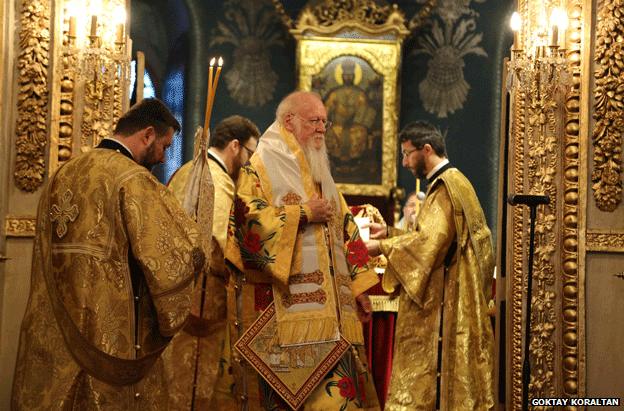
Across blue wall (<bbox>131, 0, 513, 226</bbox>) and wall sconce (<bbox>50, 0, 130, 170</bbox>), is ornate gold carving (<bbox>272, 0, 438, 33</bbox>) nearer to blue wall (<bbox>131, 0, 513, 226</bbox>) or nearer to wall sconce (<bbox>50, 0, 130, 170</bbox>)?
blue wall (<bbox>131, 0, 513, 226</bbox>)

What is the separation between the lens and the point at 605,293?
6105 millimetres

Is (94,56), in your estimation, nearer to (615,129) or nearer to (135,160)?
(135,160)

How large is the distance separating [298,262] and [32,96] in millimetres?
1933

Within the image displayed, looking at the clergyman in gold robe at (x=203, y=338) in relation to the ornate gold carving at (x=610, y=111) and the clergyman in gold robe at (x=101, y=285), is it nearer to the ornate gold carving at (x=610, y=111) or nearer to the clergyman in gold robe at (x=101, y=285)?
the clergyman in gold robe at (x=101, y=285)

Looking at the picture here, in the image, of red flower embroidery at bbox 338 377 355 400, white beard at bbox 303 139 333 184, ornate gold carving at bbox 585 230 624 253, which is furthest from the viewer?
ornate gold carving at bbox 585 230 624 253

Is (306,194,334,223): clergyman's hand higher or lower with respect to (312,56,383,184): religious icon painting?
lower

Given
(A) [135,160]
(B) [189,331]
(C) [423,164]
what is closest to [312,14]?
(C) [423,164]

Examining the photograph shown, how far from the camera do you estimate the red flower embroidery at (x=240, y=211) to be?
5.21m

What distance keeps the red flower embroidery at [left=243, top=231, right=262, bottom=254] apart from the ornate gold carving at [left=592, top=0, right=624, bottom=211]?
222cm

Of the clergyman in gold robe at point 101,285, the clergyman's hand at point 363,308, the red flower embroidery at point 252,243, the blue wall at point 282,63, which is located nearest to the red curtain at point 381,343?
the clergyman's hand at point 363,308

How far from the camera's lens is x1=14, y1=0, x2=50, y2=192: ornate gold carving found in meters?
5.88

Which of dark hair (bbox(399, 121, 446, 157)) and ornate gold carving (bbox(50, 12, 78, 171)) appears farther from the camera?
dark hair (bbox(399, 121, 446, 157))

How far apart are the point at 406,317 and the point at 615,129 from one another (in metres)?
1.74

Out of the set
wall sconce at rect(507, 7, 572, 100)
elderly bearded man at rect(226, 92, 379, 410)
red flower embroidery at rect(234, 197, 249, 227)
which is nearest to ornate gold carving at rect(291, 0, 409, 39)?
wall sconce at rect(507, 7, 572, 100)
